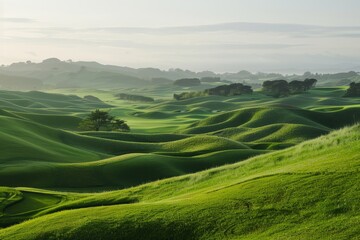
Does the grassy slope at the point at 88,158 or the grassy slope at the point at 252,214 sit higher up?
the grassy slope at the point at 252,214

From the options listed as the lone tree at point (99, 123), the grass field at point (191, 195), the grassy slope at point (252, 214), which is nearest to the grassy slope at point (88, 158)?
the grass field at point (191, 195)

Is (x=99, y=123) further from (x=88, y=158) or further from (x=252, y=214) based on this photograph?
(x=252, y=214)

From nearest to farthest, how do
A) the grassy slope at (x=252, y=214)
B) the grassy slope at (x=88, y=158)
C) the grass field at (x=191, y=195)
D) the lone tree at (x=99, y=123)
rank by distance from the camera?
1. the grassy slope at (x=252, y=214)
2. the grass field at (x=191, y=195)
3. the grassy slope at (x=88, y=158)
4. the lone tree at (x=99, y=123)

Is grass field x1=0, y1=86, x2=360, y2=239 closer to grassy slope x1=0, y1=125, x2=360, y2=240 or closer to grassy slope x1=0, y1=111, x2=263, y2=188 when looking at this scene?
grassy slope x1=0, y1=125, x2=360, y2=240

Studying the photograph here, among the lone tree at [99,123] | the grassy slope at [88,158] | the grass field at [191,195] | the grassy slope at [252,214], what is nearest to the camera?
the grassy slope at [252,214]

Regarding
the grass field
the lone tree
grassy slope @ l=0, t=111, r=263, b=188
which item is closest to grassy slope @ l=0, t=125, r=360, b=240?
the grass field

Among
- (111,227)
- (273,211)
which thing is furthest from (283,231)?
(111,227)

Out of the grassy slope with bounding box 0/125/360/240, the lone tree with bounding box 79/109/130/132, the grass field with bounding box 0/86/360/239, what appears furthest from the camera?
the lone tree with bounding box 79/109/130/132

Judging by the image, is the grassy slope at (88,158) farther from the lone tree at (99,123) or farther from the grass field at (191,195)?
the lone tree at (99,123)

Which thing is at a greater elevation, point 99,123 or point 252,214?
point 252,214

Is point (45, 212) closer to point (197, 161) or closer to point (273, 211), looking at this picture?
point (273, 211)

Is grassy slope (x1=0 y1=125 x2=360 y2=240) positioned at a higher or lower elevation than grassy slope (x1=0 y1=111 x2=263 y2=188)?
higher

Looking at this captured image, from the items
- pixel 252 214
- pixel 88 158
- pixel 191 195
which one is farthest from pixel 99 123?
pixel 252 214

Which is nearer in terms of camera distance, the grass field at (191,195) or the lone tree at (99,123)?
the grass field at (191,195)
